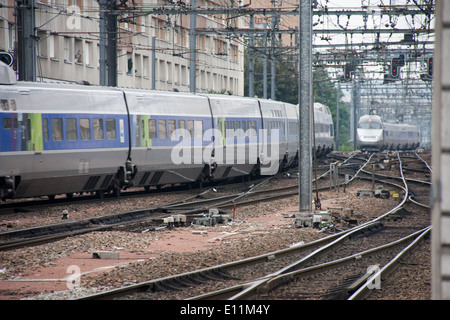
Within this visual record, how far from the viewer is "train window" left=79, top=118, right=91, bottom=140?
21962 millimetres

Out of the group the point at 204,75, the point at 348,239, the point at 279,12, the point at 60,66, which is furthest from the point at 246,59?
the point at 348,239

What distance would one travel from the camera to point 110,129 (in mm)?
23203

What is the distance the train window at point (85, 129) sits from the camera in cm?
2196

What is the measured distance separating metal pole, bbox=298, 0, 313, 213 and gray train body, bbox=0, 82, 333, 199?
6198mm

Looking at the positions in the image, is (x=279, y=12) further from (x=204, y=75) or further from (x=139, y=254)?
(x=204, y=75)

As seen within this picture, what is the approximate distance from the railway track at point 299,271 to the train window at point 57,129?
27.6 ft

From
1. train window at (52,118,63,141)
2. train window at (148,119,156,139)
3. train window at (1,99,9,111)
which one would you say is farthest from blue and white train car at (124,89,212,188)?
train window at (1,99,9,111)

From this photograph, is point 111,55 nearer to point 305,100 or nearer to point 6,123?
point 6,123

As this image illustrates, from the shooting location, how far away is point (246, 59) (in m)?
85.8

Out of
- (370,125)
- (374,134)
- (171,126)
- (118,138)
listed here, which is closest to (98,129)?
(118,138)

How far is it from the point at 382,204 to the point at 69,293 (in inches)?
A: 623

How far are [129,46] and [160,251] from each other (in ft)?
103

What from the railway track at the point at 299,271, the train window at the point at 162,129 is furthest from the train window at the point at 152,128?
the railway track at the point at 299,271

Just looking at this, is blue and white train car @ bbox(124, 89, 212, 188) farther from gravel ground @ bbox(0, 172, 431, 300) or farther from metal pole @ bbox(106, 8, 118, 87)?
gravel ground @ bbox(0, 172, 431, 300)
